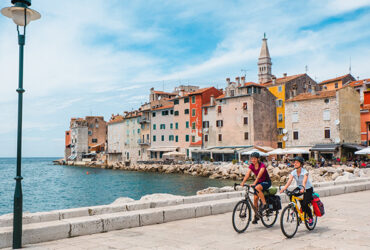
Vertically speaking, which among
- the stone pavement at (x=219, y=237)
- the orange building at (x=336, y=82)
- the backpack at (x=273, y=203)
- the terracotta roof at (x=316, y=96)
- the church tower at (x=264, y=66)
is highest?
the church tower at (x=264, y=66)

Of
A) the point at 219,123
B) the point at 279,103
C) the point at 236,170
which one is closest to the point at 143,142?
the point at 219,123

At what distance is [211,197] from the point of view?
11398 mm

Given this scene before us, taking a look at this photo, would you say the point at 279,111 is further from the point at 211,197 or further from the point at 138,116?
the point at 211,197

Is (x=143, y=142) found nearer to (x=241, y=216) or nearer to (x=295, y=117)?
(x=295, y=117)

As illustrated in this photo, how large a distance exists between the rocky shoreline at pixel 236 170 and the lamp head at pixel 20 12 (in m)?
18.9

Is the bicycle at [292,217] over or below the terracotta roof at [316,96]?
below

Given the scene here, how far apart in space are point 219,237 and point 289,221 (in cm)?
138

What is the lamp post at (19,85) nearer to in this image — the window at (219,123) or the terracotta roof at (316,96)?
the terracotta roof at (316,96)

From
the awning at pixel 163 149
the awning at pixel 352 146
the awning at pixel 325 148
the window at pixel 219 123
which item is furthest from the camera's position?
the awning at pixel 163 149

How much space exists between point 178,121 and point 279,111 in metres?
18.1

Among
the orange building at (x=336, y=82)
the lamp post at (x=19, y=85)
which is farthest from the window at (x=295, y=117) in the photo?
the lamp post at (x=19, y=85)

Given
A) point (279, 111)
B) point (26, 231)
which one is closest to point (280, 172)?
point (279, 111)

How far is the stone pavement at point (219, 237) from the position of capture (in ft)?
20.7

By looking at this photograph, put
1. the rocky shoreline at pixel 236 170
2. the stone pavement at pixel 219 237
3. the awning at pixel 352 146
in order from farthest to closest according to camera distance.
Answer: the awning at pixel 352 146
the rocky shoreline at pixel 236 170
the stone pavement at pixel 219 237
